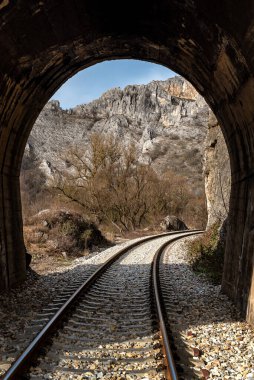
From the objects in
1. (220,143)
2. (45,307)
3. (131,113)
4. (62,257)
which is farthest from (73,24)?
(131,113)

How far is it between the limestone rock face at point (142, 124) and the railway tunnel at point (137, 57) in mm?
58811

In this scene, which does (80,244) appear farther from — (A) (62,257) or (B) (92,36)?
(B) (92,36)

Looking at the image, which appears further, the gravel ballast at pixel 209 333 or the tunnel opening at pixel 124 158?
the tunnel opening at pixel 124 158

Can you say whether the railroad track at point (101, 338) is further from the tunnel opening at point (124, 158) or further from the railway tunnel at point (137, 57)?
the tunnel opening at point (124, 158)

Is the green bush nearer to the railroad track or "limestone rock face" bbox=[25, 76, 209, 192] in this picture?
the railroad track

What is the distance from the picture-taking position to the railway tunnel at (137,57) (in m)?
5.50

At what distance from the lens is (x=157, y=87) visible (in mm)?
146000

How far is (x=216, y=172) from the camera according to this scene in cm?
1970

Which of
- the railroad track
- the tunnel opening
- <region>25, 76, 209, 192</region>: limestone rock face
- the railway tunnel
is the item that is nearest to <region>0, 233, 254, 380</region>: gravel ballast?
the railroad track

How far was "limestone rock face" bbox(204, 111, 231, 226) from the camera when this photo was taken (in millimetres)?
17516

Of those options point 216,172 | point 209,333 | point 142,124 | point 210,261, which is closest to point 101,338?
point 209,333

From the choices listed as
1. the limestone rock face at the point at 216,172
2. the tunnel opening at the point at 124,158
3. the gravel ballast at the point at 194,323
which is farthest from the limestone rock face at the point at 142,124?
the gravel ballast at the point at 194,323

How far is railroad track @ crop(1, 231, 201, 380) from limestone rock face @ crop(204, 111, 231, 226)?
9.69m

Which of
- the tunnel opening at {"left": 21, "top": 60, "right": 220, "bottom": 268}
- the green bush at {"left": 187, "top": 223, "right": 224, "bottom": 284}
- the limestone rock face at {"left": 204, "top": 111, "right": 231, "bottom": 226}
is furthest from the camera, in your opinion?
the tunnel opening at {"left": 21, "top": 60, "right": 220, "bottom": 268}
